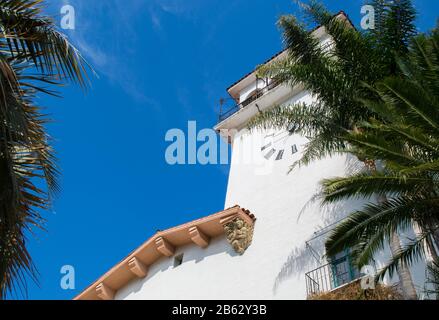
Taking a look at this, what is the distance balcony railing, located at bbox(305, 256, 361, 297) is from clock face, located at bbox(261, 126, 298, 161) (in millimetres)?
6605

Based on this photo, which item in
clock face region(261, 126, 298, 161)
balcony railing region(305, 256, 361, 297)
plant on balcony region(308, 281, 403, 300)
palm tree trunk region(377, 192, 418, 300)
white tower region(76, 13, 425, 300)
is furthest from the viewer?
clock face region(261, 126, 298, 161)

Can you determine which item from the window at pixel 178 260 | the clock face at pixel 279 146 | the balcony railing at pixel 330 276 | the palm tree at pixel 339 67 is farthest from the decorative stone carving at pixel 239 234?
the palm tree at pixel 339 67

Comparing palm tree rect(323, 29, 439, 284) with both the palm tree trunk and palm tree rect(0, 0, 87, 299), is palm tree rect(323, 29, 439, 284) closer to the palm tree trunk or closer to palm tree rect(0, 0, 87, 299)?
the palm tree trunk

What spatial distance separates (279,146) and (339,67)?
7.98 m

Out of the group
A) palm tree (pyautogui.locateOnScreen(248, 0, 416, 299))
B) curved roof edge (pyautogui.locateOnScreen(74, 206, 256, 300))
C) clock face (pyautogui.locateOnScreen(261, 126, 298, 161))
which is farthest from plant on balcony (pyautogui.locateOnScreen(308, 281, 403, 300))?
clock face (pyautogui.locateOnScreen(261, 126, 298, 161))

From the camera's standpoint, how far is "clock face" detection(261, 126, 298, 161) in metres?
23.3

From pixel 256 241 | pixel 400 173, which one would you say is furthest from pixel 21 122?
pixel 256 241

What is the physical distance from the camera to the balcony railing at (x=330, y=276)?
16.6 metres

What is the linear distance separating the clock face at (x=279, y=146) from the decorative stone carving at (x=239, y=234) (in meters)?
3.62

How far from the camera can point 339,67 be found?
16.5m

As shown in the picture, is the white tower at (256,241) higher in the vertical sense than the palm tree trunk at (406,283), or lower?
higher

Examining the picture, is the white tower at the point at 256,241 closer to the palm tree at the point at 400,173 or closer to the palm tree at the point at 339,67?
the palm tree at the point at 400,173
